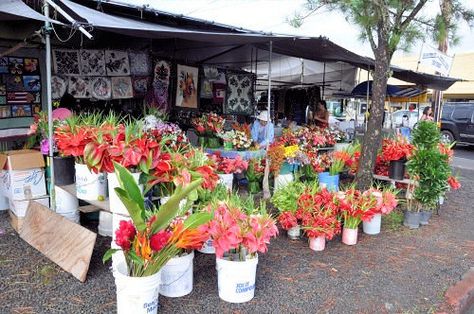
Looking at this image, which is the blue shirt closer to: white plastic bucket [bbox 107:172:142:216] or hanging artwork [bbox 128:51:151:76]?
hanging artwork [bbox 128:51:151:76]

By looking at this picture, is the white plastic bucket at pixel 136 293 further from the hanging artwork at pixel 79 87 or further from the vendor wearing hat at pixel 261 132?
the hanging artwork at pixel 79 87

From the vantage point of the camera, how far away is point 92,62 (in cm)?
596

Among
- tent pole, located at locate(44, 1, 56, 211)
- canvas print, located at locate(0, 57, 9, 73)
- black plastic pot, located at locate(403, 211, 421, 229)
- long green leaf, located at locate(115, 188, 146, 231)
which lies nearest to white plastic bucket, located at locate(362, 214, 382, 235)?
black plastic pot, located at locate(403, 211, 421, 229)

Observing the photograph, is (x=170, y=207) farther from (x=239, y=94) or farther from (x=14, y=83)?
(x=239, y=94)

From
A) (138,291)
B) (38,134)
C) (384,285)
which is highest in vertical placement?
(38,134)

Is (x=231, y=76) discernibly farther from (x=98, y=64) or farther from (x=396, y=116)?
(x=396, y=116)

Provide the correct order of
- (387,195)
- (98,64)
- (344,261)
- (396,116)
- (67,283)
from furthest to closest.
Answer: (396,116) → (98,64) → (387,195) → (344,261) → (67,283)

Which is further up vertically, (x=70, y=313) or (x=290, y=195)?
(x=290, y=195)

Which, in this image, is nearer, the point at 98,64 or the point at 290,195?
the point at 290,195

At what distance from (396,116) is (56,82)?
1760cm

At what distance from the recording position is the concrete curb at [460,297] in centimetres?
312

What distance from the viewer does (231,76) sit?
838 centimetres

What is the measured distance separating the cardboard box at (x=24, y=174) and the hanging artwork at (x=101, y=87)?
74.7 inches

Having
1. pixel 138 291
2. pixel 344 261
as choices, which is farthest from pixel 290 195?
pixel 138 291
